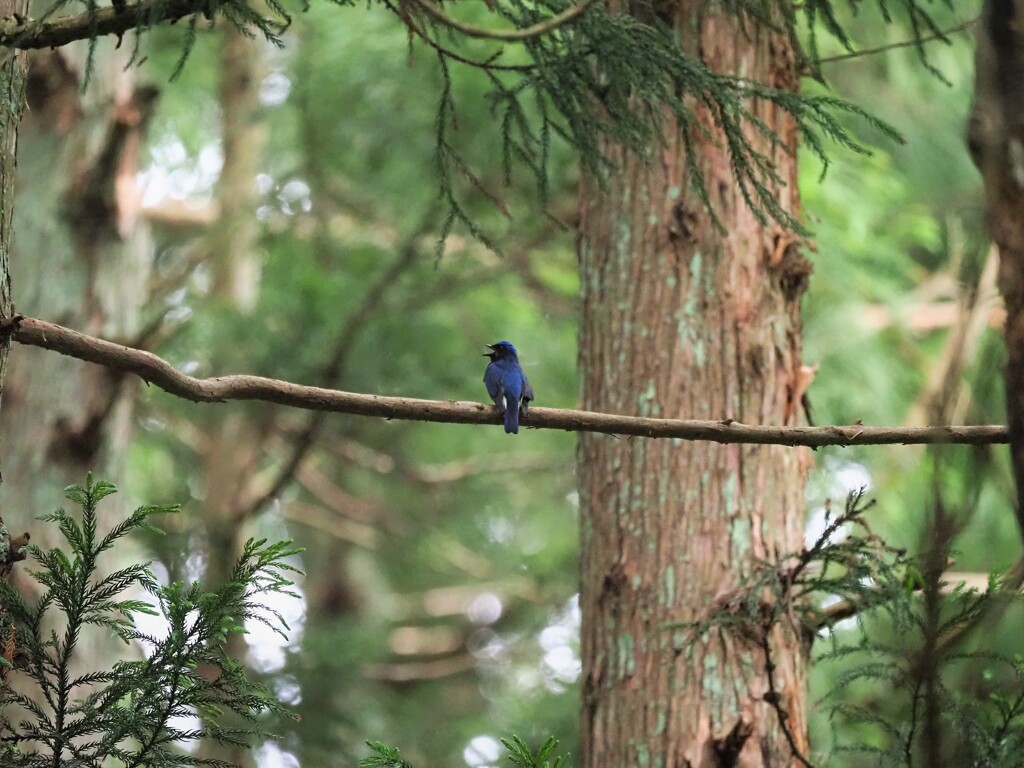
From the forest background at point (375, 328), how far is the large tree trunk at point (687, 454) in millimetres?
610

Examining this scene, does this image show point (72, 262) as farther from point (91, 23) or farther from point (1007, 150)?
point (1007, 150)

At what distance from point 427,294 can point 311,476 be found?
173 inches

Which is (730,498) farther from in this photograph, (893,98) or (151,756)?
(893,98)

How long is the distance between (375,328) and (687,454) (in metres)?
4.50

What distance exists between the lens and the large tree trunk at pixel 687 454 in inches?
166

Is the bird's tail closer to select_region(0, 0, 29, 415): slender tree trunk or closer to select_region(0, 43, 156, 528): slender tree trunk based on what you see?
select_region(0, 0, 29, 415): slender tree trunk

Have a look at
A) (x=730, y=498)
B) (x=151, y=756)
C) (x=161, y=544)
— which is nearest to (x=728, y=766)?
(x=730, y=498)

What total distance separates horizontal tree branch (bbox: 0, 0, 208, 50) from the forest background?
7.83 feet

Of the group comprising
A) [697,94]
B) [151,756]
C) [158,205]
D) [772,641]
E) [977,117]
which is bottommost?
[151,756]

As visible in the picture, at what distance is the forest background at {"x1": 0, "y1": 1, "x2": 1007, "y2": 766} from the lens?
6.57 meters

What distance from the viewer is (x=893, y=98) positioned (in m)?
10.2

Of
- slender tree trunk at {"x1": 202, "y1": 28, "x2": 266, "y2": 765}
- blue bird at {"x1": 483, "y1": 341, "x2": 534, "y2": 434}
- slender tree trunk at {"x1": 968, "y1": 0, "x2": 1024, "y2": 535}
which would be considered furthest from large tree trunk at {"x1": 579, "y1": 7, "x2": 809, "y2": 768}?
slender tree trunk at {"x1": 202, "y1": 28, "x2": 266, "y2": 765}

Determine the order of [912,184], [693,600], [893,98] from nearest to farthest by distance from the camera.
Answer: [693,600] → [893,98] → [912,184]

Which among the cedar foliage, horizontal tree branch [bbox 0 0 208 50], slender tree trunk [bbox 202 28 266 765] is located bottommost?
the cedar foliage
